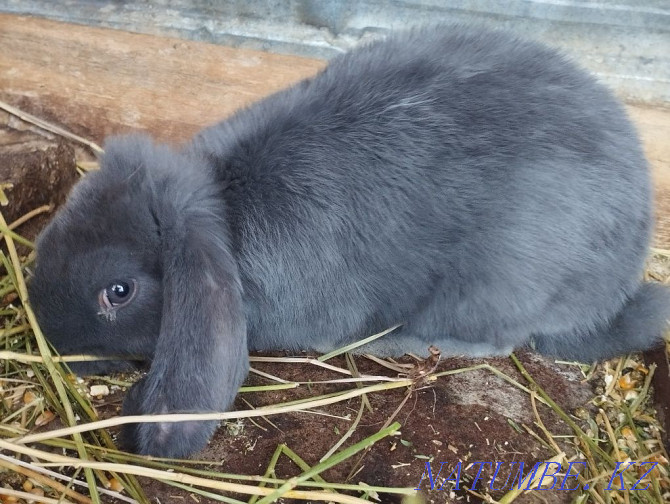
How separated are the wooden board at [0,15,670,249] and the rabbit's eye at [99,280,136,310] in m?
0.77

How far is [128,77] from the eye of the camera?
6.23 feet

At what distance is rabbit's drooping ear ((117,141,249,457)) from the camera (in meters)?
1.12

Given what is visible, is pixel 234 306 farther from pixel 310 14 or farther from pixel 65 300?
pixel 310 14

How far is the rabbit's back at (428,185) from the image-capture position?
1.28 m

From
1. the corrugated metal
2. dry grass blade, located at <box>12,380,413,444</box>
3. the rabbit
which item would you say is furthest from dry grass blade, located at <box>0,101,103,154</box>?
dry grass blade, located at <box>12,380,413,444</box>

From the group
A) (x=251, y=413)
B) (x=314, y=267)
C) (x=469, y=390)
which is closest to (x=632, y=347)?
(x=469, y=390)

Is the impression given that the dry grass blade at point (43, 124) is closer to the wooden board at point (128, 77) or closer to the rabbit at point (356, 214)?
A: the wooden board at point (128, 77)

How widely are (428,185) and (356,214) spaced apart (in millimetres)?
149

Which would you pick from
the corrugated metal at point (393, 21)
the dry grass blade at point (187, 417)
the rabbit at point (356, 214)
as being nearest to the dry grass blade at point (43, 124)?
the corrugated metal at point (393, 21)

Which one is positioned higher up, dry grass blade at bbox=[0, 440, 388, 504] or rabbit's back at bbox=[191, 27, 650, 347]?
rabbit's back at bbox=[191, 27, 650, 347]

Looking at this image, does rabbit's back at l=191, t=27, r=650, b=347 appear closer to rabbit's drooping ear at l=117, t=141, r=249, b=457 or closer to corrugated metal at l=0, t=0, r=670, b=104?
rabbit's drooping ear at l=117, t=141, r=249, b=457

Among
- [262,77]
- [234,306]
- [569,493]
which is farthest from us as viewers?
[262,77]

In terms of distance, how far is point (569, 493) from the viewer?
4.16 feet

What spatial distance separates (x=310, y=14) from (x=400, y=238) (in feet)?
3.10
